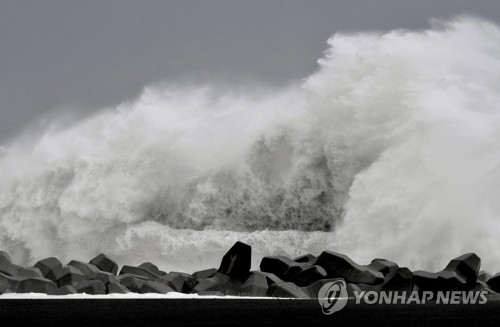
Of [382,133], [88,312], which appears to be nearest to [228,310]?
[88,312]

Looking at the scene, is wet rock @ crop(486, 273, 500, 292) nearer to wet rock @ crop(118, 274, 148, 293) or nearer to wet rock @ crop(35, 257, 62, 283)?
wet rock @ crop(118, 274, 148, 293)

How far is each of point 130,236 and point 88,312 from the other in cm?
1360

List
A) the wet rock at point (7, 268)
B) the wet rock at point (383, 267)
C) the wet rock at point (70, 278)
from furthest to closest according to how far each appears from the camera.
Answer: the wet rock at point (7, 268), the wet rock at point (383, 267), the wet rock at point (70, 278)

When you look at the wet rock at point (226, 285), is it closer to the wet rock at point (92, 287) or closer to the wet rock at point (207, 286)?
the wet rock at point (207, 286)

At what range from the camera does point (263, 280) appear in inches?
553

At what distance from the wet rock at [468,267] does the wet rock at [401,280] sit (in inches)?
23.2

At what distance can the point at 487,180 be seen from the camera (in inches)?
790

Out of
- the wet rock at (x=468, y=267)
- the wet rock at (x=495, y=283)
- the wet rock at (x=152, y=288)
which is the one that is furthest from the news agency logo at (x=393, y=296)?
the wet rock at (x=152, y=288)

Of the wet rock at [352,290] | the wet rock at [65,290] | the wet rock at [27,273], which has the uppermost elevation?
the wet rock at [27,273]

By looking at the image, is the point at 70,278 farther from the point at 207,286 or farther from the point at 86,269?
the point at 207,286

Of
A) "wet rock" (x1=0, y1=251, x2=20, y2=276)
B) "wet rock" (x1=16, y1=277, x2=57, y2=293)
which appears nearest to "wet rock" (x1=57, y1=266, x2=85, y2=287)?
"wet rock" (x1=16, y1=277, x2=57, y2=293)

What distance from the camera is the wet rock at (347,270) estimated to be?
A: 14.3 m

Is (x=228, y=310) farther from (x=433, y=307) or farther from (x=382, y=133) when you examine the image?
(x=382, y=133)

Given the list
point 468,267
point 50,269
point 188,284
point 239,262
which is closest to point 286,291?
point 239,262
